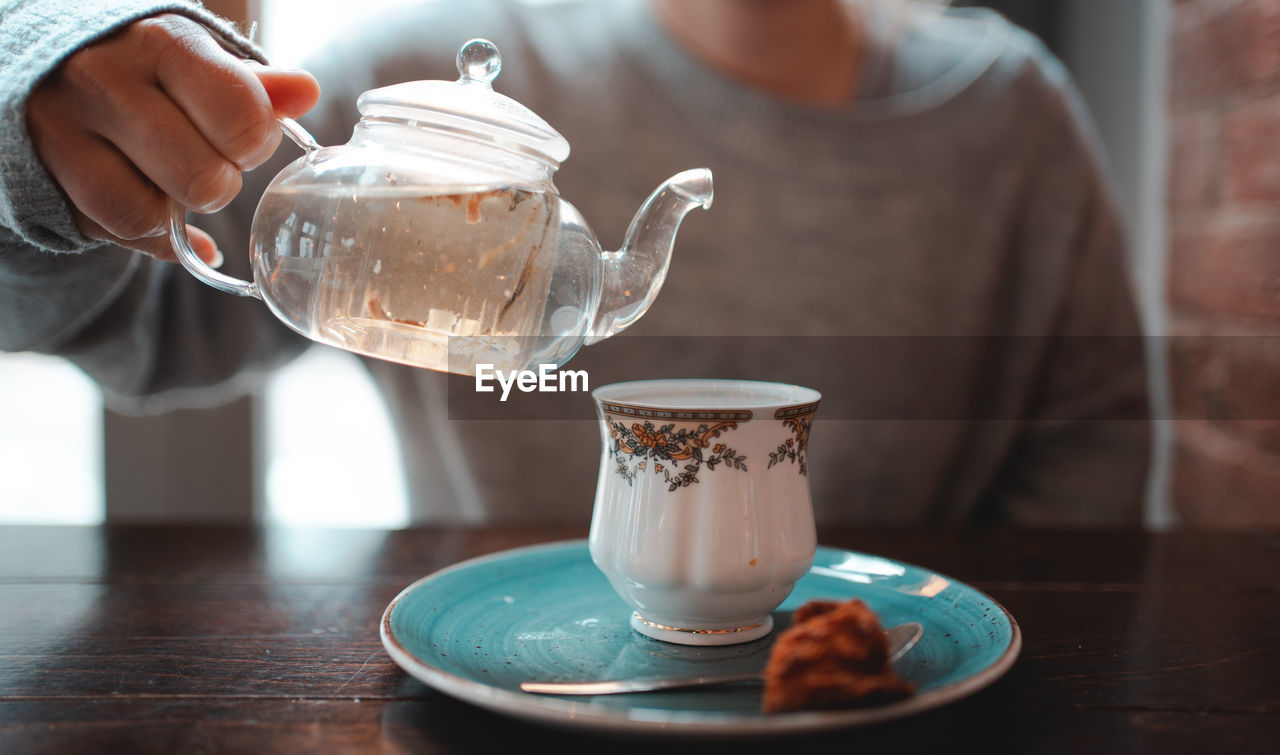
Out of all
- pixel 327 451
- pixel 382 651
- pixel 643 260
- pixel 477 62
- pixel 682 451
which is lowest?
pixel 327 451

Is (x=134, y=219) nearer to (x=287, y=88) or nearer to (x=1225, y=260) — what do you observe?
(x=287, y=88)

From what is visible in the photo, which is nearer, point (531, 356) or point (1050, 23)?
point (531, 356)

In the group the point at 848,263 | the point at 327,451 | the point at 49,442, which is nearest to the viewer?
the point at 848,263

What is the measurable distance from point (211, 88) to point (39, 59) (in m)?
0.09

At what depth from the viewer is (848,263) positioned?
45.6 inches

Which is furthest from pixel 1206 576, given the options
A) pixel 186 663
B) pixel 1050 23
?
pixel 1050 23

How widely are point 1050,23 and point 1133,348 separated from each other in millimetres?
694

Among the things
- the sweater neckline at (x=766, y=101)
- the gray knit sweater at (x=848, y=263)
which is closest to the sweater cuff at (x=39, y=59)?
the gray knit sweater at (x=848, y=263)

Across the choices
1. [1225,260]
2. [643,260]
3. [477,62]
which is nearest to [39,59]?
[477,62]

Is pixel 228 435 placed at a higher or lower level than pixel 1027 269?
lower

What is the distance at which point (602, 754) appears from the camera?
40cm

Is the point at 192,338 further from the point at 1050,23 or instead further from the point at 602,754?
the point at 1050,23

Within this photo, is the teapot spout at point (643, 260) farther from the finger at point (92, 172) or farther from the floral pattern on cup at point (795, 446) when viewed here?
the finger at point (92, 172)

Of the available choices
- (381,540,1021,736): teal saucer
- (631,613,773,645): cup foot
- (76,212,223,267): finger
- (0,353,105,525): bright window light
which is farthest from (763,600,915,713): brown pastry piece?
(0,353,105,525): bright window light
